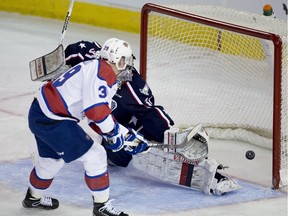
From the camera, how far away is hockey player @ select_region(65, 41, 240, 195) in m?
4.61

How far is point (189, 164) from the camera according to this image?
184 inches

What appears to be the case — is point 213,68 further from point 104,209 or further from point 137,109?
point 104,209

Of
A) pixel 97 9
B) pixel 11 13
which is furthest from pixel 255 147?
pixel 11 13

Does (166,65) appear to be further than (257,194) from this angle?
Yes

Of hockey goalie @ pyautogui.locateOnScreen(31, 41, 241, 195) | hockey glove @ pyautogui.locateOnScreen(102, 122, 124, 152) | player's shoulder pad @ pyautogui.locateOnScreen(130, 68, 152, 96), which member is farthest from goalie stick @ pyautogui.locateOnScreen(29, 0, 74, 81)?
hockey glove @ pyautogui.locateOnScreen(102, 122, 124, 152)

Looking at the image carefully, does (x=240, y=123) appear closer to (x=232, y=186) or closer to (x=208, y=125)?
(x=208, y=125)

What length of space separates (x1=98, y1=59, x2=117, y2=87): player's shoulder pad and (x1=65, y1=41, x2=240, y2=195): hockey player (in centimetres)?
60

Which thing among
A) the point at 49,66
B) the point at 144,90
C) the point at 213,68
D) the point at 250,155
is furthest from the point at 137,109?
the point at 213,68

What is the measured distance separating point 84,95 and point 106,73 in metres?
0.12

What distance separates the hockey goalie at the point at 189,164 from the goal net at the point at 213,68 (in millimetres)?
590

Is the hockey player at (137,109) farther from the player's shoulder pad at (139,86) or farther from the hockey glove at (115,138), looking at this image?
the hockey glove at (115,138)

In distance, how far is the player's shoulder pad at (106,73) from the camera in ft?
13.2

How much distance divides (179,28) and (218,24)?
0.80 m

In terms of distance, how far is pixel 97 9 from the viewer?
8.28 metres
